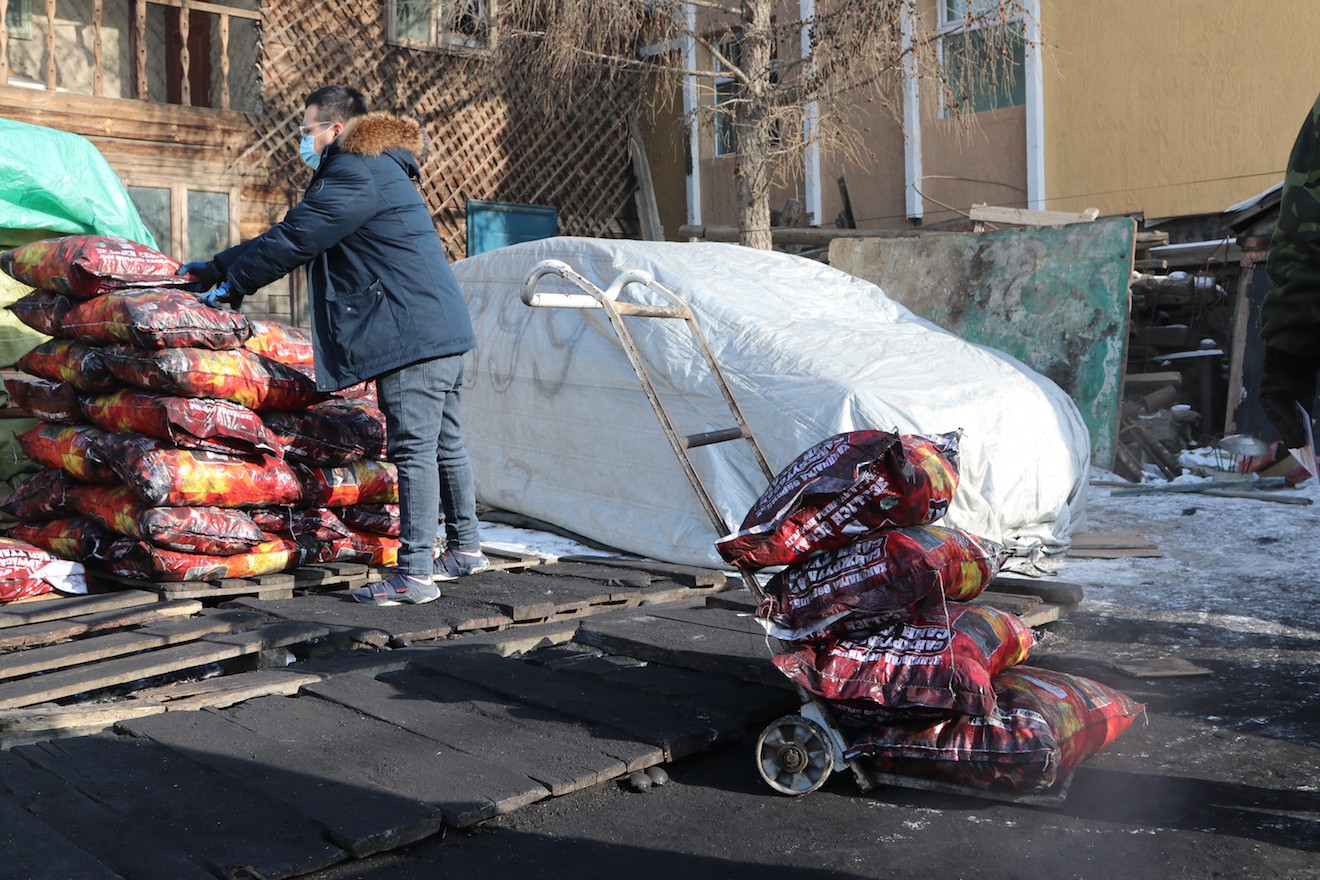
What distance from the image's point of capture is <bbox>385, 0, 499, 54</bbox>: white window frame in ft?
41.8

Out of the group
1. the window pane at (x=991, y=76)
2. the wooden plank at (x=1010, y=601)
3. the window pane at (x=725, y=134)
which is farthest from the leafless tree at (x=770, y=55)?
the wooden plank at (x=1010, y=601)

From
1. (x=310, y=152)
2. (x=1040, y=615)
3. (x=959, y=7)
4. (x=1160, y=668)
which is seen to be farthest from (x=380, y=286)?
(x=959, y=7)

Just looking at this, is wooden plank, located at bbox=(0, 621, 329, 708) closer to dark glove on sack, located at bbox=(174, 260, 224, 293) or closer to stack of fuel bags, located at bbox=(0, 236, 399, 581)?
stack of fuel bags, located at bbox=(0, 236, 399, 581)

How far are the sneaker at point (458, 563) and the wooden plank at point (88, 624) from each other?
0.93 m

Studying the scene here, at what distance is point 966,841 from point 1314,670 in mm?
1877

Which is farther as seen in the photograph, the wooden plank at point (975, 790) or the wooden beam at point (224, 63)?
the wooden beam at point (224, 63)

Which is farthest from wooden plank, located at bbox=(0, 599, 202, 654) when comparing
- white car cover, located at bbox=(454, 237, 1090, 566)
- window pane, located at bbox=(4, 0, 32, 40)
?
window pane, located at bbox=(4, 0, 32, 40)

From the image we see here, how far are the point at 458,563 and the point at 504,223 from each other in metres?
9.36

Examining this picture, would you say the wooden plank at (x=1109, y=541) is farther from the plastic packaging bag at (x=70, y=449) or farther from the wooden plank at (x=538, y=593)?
the plastic packaging bag at (x=70, y=449)

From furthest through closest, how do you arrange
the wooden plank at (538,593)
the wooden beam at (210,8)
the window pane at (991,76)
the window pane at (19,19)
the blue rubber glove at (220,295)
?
the window pane at (19,19), the window pane at (991,76), the wooden beam at (210,8), the blue rubber glove at (220,295), the wooden plank at (538,593)

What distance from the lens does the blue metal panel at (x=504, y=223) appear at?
1331cm

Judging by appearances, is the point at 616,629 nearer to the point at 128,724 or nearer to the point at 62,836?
the point at 128,724

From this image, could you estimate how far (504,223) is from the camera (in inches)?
535

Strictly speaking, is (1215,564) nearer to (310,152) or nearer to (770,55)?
(310,152)
